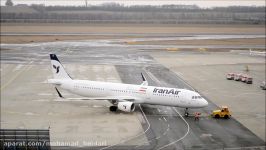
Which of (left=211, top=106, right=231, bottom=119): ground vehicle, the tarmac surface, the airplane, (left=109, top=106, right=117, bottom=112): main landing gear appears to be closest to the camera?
the tarmac surface

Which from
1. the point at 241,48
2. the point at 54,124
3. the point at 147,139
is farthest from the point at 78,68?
the point at 241,48

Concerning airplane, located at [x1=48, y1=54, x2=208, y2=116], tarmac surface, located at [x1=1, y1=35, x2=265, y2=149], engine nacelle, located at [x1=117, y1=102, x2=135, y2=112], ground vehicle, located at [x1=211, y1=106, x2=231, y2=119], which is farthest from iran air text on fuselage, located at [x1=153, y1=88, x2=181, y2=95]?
ground vehicle, located at [x1=211, y1=106, x2=231, y2=119]

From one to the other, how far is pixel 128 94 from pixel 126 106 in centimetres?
263

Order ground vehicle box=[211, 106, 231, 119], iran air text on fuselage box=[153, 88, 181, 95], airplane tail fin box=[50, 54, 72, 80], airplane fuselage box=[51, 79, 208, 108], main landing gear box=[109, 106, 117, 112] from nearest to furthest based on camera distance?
airplane fuselage box=[51, 79, 208, 108] < iran air text on fuselage box=[153, 88, 181, 95] < ground vehicle box=[211, 106, 231, 119] < main landing gear box=[109, 106, 117, 112] < airplane tail fin box=[50, 54, 72, 80]

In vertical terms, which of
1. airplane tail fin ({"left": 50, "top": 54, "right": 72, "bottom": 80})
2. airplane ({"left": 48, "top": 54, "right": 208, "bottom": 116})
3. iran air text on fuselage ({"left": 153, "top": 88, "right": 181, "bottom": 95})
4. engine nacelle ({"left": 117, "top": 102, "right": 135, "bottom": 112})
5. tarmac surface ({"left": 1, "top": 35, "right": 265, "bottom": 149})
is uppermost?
airplane tail fin ({"left": 50, "top": 54, "right": 72, "bottom": 80})

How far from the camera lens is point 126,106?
5016 centimetres

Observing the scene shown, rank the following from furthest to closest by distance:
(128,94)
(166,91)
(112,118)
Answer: (128,94) < (166,91) < (112,118)

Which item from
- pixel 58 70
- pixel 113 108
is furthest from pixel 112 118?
pixel 58 70

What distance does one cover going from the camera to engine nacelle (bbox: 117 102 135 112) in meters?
50.1

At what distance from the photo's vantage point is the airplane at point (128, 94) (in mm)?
49375

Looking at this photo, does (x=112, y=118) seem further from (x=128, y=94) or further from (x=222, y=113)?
(x=222, y=113)

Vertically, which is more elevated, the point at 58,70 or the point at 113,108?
the point at 58,70

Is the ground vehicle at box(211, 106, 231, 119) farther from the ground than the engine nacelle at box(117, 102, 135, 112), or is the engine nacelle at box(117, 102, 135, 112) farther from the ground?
the engine nacelle at box(117, 102, 135, 112)

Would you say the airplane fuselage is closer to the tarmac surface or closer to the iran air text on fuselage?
the iran air text on fuselage
